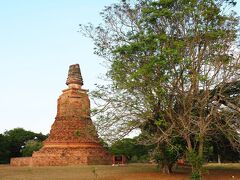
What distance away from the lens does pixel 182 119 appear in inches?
614

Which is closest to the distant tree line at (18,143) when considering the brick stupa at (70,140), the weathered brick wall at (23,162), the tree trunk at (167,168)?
the weathered brick wall at (23,162)

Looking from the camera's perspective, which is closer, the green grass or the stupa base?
the green grass

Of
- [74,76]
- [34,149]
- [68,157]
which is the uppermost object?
[74,76]

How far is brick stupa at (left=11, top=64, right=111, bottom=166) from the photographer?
33031 millimetres

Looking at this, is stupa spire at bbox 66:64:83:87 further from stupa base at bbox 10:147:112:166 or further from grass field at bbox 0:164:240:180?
grass field at bbox 0:164:240:180

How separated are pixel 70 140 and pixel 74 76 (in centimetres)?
692

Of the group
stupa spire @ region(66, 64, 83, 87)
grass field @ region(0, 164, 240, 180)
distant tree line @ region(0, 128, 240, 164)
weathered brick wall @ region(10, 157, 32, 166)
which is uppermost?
stupa spire @ region(66, 64, 83, 87)

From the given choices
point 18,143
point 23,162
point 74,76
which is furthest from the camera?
point 18,143

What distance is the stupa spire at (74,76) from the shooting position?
1467 inches

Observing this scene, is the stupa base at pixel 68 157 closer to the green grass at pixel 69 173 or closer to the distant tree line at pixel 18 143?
the green grass at pixel 69 173

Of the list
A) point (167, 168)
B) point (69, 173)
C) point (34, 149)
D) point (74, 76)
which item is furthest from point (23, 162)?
point (167, 168)

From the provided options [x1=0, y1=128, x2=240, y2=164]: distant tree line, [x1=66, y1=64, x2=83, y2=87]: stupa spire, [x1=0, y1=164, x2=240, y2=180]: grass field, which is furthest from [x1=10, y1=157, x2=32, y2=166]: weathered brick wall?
[x1=0, y1=164, x2=240, y2=180]: grass field

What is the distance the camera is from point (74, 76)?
1469 inches

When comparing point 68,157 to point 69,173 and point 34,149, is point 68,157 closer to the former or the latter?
point 69,173
